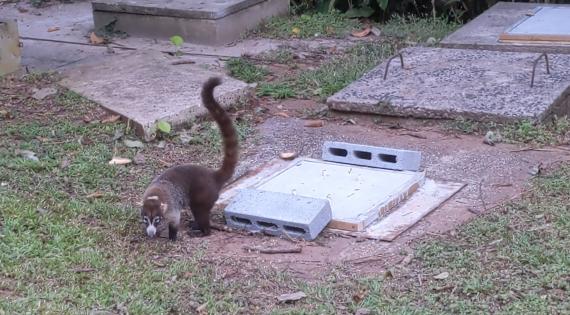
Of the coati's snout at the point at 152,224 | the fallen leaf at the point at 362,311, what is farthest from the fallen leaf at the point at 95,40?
the fallen leaf at the point at 362,311

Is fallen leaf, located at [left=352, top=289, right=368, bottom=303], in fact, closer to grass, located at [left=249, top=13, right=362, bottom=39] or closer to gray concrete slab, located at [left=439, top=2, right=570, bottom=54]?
gray concrete slab, located at [left=439, top=2, right=570, bottom=54]

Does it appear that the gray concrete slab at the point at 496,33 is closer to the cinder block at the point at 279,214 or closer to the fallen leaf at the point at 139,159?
the fallen leaf at the point at 139,159

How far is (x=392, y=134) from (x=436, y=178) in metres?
0.90

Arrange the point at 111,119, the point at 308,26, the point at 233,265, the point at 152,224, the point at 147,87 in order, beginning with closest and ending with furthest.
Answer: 1. the point at 233,265
2. the point at 152,224
3. the point at 111,119
4. the point at 147,87
5. the point at 308,26

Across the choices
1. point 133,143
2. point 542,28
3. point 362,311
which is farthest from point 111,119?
point 542,28

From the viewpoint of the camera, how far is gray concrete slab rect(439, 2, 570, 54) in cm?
732

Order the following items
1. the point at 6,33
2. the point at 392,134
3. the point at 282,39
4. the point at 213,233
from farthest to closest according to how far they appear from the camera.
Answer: the point at 282,39, the point at 6,33, the point at 392,134, the point at 213,233

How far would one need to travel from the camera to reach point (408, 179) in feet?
16.7

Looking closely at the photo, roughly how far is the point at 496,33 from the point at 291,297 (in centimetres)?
443

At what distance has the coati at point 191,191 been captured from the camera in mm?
4430

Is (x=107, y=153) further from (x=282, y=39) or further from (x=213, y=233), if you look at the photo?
(x=282, y=39)

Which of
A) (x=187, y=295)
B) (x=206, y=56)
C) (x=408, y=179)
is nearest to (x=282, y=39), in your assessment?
(x=206, y=56)

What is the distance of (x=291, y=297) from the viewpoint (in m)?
3.96

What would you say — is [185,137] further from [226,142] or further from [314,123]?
[226,142]
